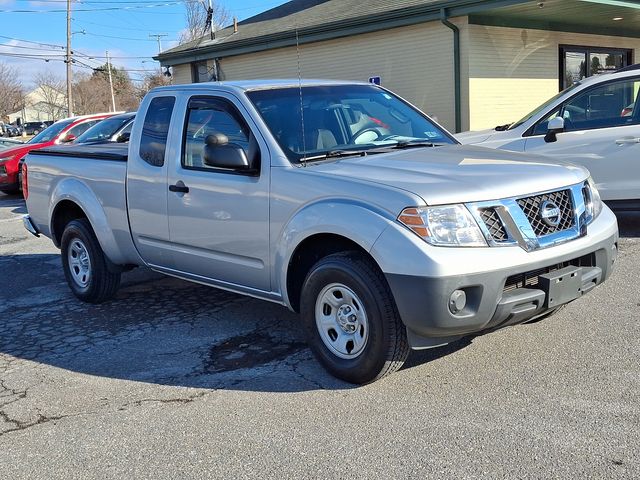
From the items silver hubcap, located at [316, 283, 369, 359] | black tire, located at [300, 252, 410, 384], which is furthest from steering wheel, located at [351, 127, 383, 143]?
silver hubcap, located at [316, 283, 369, 359]

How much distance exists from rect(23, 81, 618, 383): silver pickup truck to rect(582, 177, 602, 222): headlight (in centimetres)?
2

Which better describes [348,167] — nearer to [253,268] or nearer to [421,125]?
[253,268]

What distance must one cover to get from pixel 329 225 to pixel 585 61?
628 inches

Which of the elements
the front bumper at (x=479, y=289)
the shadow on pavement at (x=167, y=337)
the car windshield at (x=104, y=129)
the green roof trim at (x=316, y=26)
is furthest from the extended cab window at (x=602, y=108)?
the car windshield at (x=104, y=129)

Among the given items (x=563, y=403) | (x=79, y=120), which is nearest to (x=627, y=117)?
(x=563, y=403)

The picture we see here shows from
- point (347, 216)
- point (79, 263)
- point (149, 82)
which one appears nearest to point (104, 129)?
point (79, 263)

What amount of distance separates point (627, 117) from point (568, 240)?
4761 mm

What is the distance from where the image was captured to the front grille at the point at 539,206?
3.98 m

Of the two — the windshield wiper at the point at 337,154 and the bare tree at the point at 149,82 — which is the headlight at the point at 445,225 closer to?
the windshield wiper at the point at 337,154

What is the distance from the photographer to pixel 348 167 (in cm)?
438

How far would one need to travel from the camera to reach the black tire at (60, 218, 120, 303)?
6309mm

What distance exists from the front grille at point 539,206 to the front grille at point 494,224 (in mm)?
201

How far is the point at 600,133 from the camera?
814cm

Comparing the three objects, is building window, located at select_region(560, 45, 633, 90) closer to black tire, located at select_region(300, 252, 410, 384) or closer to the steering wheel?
the steering wheel
